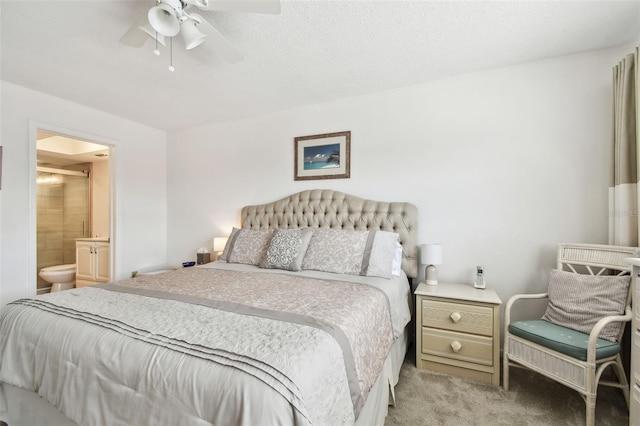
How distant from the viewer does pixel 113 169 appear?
3.61 m

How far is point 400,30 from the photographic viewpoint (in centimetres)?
190

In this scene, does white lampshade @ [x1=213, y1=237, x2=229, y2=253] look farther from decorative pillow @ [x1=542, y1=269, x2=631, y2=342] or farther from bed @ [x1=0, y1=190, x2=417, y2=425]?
decorative pillow @ [x1=542, y1=269, x2=631, y2=342]

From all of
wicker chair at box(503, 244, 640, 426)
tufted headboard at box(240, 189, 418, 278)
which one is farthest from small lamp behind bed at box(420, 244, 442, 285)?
wicker chair at box(503, 244, 640, 426)

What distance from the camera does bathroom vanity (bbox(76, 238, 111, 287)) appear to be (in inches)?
160

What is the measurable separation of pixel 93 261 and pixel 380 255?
4.39 meters

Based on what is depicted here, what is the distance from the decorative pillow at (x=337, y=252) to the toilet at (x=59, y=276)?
4.30 m

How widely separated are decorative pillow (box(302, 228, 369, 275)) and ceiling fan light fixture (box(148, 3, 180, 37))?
1830 millimetres

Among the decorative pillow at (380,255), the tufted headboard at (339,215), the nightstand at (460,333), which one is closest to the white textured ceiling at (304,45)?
the tufted headboard at (339,215)

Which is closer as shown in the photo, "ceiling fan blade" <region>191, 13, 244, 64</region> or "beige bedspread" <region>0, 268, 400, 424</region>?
"beige bedspread" <region>0, 268, 400, 424</region>

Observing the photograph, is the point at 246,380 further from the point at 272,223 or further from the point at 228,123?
the point at 228,123

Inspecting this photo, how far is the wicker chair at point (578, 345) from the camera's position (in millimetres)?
1526

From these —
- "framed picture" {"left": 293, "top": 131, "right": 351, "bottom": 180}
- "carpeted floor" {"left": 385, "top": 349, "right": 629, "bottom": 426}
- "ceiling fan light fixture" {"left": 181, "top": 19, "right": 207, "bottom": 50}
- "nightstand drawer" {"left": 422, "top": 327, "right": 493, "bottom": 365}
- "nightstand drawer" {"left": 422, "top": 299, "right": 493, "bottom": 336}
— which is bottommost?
"carpeted floor" {"left": 385, "top": 349, "right": 629, "bottom": 426}

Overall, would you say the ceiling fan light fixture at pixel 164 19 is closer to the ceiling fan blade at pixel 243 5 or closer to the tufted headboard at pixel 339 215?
the ceiling fan blade at pixel 243 5

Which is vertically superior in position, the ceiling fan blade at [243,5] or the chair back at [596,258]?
the ceiling fan blade at [243,5]
